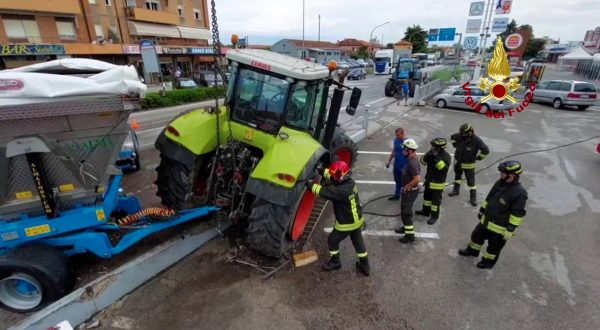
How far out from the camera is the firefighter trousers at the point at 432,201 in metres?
5.14

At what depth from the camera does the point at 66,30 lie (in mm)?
22000

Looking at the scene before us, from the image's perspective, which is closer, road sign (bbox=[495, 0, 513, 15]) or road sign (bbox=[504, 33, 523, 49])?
road sign (bbox=[504, 33, 523, 49])

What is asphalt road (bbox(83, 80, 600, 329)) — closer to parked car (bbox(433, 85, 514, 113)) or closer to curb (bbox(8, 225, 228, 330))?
curb (bbox(8, 225, 228, 330))

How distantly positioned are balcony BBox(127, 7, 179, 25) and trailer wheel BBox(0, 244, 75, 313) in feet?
92.0

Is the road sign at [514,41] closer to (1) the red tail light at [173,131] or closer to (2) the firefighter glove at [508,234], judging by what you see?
(2) the firefighter glove at [508,234]

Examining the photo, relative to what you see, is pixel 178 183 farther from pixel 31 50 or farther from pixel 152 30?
pixel 152 30

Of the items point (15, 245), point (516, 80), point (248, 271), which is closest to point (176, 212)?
point (248, 271)

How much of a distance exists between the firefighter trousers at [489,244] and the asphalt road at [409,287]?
16 cm

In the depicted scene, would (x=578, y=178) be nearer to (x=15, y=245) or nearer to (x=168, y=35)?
(x=15, y=245)

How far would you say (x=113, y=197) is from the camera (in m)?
3.76

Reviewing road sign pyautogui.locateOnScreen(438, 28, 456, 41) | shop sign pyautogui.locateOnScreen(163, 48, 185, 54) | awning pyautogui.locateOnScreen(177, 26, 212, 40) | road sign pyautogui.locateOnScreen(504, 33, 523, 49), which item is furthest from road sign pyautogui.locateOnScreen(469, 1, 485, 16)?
awning pyautogui.locateOnScreen(177, 26, 212, 40)

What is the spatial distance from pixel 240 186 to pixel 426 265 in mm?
2684

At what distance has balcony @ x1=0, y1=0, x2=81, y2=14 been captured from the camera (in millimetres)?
18828

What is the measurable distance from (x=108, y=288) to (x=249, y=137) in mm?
2354
